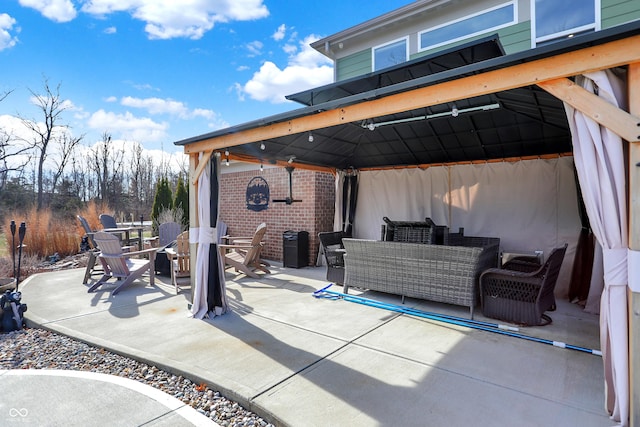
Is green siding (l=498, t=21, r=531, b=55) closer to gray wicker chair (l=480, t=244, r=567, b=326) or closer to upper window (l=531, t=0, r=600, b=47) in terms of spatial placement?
upper window (l=531, t=0, r=600, b=47)

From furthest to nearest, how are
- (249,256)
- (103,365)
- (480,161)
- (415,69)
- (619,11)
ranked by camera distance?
1. (249,256)
2. (480,161)
3. (619,11)
4. (415,69)
5. (103,365)

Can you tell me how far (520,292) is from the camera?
4039mm

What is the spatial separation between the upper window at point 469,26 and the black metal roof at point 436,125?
2327mm

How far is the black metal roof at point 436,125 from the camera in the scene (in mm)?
2932

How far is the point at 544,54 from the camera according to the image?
2273 millimetres

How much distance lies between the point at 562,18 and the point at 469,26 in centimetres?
152

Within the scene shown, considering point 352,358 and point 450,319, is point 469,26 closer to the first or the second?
point 450,319

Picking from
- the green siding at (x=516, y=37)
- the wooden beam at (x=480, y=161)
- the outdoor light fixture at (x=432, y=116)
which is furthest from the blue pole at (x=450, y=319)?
the green siding at (x=516, y=37)

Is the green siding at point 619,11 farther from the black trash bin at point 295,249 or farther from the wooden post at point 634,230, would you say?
the black trash bin at point 295,249

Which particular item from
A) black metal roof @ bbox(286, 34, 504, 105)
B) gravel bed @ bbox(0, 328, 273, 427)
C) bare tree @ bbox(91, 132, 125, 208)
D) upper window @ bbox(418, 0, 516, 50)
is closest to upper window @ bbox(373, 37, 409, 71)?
upper window @ bbox(418, 0, 516, 50)

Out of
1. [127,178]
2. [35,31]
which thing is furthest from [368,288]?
[127,178]

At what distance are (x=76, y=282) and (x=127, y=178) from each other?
19352 millimetres

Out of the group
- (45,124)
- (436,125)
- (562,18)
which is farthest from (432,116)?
(45,124)

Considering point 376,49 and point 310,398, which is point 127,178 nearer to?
point 376,49
